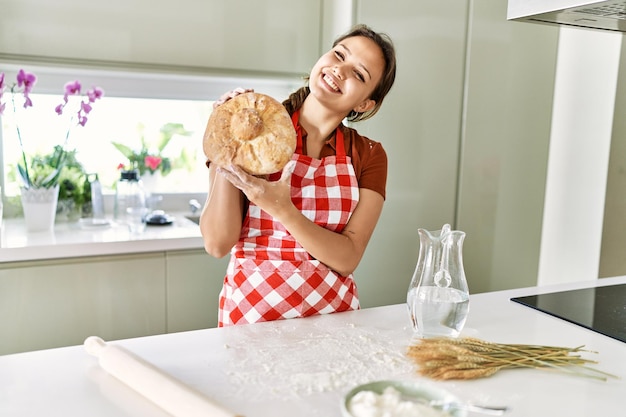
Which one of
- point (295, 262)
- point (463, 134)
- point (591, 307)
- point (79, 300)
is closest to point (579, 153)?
point (463, 134)

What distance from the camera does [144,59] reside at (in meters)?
1.98

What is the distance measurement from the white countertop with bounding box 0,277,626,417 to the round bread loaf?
1.01 feet

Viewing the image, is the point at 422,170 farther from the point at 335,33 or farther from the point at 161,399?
the point at 161,399

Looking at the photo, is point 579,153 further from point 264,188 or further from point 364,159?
point 264,188

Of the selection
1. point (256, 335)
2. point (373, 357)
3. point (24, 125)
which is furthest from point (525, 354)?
point (24, 125)

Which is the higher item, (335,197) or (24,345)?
(335,197)

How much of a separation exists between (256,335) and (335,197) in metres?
0.43

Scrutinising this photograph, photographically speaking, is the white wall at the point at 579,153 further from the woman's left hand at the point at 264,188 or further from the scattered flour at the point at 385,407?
the scattered flour at the point at 385,407

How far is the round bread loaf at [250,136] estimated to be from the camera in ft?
3.42

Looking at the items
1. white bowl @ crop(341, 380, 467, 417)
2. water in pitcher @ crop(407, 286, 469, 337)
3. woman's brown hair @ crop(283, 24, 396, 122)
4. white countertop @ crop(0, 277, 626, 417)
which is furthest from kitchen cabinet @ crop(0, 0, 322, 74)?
white bowl @ crop(341, 380, 467, 417)

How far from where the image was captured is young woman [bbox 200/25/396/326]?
123 cm

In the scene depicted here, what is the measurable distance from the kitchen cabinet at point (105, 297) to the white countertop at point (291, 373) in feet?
2.80

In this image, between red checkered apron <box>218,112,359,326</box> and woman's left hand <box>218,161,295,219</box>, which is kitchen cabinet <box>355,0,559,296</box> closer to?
red checkered apron <box>218,112,359,326</box>

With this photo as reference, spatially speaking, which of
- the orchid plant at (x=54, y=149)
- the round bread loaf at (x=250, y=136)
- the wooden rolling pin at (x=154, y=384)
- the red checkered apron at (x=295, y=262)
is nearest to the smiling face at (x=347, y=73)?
the red checkered apron at (x=295, y=262)
